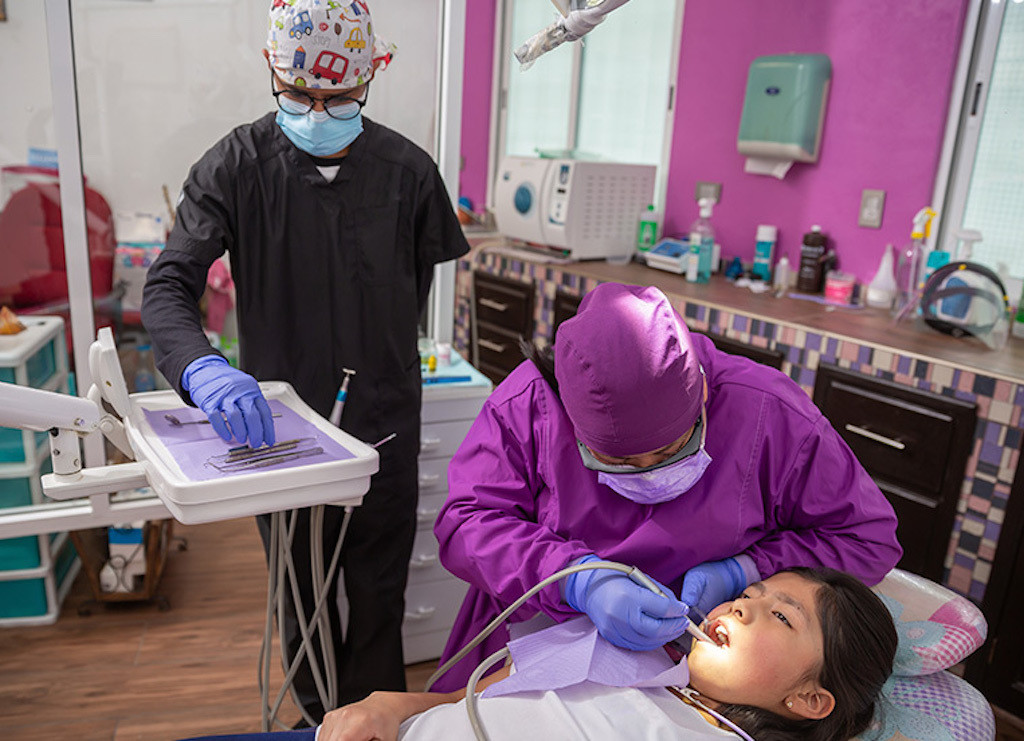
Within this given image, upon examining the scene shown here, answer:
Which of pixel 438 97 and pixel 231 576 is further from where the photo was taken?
pixel 231 576

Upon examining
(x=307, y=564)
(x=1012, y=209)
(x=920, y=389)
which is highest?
(x=1012, y=209)

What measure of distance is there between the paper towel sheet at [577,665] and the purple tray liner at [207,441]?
376 mm

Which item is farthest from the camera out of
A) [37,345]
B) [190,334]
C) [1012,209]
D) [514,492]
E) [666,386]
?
[1012,209]

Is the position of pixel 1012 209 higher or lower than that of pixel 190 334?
higher

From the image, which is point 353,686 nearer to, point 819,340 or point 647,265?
point 819,340

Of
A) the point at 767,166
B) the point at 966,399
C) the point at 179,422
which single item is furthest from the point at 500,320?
the point at 179,422

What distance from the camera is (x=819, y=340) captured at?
7.75 ft

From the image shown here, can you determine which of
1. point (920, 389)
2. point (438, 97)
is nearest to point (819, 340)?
point (920, 389)

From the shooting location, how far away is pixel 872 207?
2.82m

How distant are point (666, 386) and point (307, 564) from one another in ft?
3.66

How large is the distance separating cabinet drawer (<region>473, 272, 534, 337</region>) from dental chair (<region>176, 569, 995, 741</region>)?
7.51 ft

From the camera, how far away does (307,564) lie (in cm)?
178

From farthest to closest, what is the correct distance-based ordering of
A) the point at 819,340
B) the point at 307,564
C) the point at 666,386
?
the point at 819,340 < the point at 307,564 < the point at 666,386

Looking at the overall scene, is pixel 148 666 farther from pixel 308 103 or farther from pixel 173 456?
pixel 308 103
